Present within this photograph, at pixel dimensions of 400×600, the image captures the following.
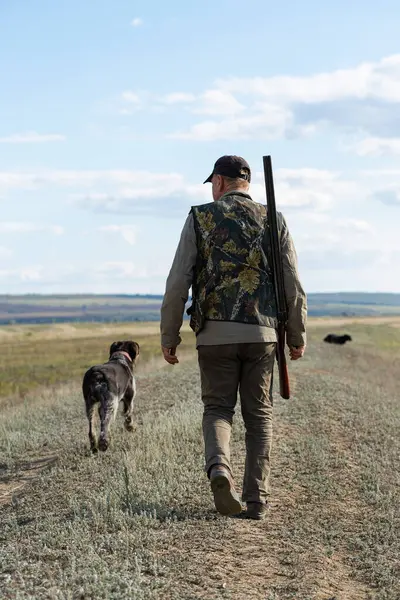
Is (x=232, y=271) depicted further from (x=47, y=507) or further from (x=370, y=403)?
(x=370, y=403)

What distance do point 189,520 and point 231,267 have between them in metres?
1.93

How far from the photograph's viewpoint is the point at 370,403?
13.7 m

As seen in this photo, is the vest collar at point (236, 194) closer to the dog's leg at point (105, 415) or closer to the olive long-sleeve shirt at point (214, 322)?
the olive long-sleeve shirt at point (214, 322)

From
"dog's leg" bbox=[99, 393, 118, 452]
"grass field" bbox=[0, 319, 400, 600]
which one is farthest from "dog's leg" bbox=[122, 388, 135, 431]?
"dog's leg" bbox=[99, 393, 118, 452]

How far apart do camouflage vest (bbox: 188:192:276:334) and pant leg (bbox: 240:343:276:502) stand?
0.26 metres

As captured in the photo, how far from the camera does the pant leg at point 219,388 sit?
5.91 m

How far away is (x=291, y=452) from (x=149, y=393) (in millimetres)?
7168

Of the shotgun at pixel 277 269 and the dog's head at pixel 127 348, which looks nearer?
the shotgun at pixel 277 269

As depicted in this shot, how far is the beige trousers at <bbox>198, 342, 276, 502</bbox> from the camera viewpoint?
594cm

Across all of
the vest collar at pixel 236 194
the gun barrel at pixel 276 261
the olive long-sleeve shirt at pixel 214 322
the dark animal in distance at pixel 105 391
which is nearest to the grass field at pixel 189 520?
the dark animal in distance at pixel 105 391

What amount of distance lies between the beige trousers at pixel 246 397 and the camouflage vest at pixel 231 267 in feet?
0.80

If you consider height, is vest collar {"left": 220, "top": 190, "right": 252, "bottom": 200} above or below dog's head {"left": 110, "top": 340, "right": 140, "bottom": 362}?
above

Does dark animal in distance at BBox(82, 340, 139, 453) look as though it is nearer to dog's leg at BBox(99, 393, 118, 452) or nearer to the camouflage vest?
dog's leg at BBox(99, 393, 118, 452)

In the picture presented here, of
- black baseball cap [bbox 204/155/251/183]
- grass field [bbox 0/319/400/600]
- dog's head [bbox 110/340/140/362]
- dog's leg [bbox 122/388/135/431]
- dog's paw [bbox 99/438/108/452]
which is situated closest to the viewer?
grass field [bbox 0/319/400/600]
